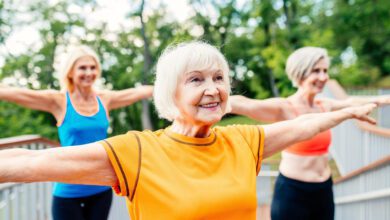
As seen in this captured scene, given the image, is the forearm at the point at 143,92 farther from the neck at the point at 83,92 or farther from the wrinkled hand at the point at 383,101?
the wrinkled hand at the point at 383,101

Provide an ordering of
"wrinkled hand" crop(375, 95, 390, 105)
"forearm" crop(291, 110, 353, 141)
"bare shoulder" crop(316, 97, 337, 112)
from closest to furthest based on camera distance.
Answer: "forearm" crop(291, 110, 353, 141), "wrinkled hand" crop(375, 95, 390, 105), "bare shoulder" crop(316, 97, 337, 112)

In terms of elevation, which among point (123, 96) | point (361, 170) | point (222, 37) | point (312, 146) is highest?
point (222, 37)

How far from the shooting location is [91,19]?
833 inches

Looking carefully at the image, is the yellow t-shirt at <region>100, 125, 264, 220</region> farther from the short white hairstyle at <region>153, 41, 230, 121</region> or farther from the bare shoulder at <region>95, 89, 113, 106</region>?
the bare shoulder at <region>95, 89, 113, 106</region>

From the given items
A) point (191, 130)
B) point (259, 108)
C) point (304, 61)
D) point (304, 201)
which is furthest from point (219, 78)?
point (304, 201)

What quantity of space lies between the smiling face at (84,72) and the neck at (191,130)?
1545mm

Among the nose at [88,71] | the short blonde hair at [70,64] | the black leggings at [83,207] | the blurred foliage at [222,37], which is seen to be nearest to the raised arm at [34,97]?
the short blonde hair at [70,64]

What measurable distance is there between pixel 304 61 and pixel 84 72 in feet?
5.25

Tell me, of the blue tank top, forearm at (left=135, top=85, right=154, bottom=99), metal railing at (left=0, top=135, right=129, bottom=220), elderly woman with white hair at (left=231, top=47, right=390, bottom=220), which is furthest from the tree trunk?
elderly woman with white hair at (left=231, top=47, right=390, bottom=220)

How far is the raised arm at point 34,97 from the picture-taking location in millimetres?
2689

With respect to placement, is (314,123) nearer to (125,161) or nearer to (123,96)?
(125,161)

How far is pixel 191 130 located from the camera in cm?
149

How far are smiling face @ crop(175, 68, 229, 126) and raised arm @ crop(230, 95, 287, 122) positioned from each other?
30.9 inches

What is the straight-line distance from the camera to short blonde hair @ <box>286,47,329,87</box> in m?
2.62
